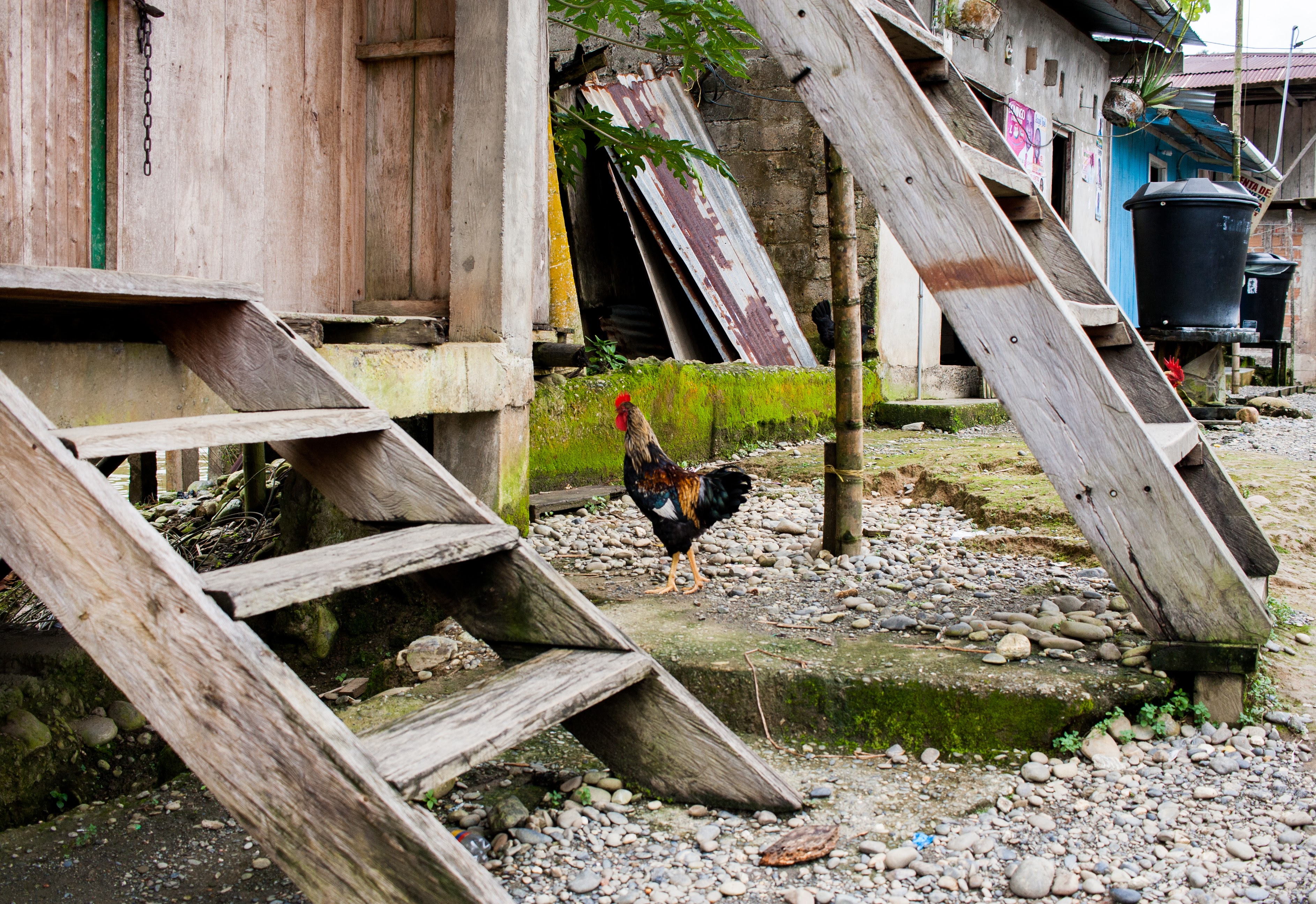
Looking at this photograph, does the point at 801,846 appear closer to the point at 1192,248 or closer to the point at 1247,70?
the point at 1192,248

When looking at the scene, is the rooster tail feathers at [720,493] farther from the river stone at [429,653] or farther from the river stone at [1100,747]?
the river stone at [1100,747]

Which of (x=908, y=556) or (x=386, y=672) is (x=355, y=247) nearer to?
(x=386, y=672)

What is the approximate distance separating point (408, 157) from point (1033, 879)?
337 centimetres

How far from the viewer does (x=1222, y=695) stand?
243 centimetres

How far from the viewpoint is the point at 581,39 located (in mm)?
7488

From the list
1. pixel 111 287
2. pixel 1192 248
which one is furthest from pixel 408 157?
pixel 1192 248

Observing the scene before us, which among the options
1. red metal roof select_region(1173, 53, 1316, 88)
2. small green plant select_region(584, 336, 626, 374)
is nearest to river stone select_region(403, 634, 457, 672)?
small green plant select_region(584, 336, 626, 374)

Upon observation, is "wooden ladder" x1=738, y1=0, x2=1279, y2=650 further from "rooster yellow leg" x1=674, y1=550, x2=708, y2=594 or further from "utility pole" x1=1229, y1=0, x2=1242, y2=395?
"utility pole" x1=1229, y1=0, x2=1242, y2=395

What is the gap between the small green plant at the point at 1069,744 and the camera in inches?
94.5

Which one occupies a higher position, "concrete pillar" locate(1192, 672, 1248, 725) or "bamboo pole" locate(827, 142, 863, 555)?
"bamboo pole" locate(827, 142, 863, 555)

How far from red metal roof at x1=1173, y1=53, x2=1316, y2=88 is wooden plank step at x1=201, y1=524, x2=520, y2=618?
15.9 meters

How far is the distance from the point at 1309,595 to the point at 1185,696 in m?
1.31

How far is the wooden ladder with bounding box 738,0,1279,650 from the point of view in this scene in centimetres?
234

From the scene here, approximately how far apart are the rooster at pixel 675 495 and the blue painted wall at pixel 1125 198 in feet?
32.1
